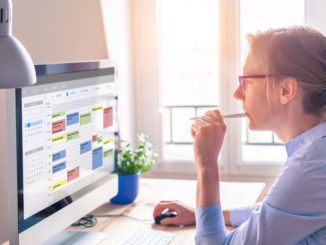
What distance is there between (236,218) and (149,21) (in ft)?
4.73

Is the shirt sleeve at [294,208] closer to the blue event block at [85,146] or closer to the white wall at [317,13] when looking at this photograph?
the blue event block at [85,146]

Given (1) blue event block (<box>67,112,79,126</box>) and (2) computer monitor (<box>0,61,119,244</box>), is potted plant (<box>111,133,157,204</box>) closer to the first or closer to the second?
(2) computer monitor (<box>0,61,119,244</box>)

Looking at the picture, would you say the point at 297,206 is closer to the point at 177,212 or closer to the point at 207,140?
the point at 207,140

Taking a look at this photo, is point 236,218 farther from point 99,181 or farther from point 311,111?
point 311,111

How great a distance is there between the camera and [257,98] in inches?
53.2

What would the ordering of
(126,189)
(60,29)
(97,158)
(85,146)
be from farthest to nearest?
(60,29), (126,189), (97,158), (85,146)

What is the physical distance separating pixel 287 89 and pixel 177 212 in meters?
0.71

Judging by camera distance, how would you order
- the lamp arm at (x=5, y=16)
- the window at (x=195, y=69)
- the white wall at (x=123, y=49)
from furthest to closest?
the window at (x=195, y=69) → the white wall at (x=123, y=49) → the lamp arm at (x=5, y=16)

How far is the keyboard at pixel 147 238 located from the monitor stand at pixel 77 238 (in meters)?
0.08

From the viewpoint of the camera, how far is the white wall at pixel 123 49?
8.61 feet

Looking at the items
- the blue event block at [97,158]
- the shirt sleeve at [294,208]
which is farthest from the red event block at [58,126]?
the shirt sleeve at [294,208]

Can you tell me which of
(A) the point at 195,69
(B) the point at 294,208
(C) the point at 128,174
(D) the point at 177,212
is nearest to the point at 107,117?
(C) the point at 128,174

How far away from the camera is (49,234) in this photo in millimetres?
1479

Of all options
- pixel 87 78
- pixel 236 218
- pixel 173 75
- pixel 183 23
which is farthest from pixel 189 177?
pixel 87 78
